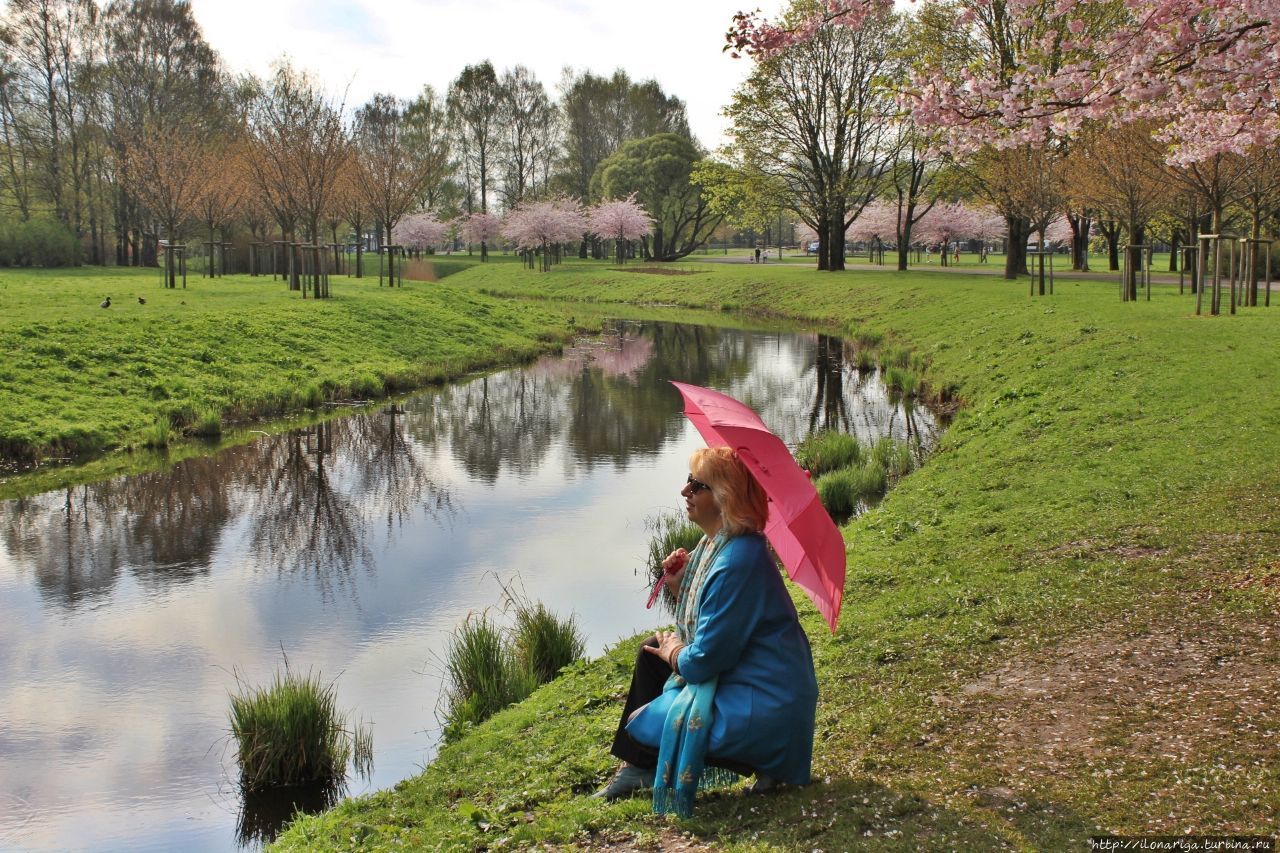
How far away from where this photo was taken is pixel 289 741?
7105 millimetres

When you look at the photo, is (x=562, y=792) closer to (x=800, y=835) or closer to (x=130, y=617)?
(x=800, y=835)

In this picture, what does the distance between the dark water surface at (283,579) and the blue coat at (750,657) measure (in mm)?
3372

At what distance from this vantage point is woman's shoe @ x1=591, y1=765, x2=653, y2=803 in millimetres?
5043

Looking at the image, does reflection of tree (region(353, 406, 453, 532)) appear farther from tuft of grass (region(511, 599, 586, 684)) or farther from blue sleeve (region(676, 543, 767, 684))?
blue sleeve (region(676, 543, 767, 684))

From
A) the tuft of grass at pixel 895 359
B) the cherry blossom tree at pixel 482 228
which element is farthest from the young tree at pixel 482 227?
the tuft of grass at pixel 895 359

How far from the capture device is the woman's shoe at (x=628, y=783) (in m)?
5.04

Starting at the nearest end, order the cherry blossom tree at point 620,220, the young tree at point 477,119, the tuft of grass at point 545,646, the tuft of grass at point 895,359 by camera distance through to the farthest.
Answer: the tuft of grass at point 545,646 < the tuft of grass at point 895,359 < the cherry blossom tree at point 620,220 < the young tree at point 477,119

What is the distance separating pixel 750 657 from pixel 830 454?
36.0ft

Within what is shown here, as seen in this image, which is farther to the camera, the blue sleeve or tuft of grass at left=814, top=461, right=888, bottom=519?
tuft of grass at left=814, top=461, right=888, bottom=519

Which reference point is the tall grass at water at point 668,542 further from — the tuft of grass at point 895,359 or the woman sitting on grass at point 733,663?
the tuft of grass at point 895,359

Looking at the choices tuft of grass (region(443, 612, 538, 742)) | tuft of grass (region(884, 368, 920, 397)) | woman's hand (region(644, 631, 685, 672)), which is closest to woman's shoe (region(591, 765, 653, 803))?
woman's hand (region(644, 631, 685, 672))

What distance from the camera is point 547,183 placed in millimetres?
86375

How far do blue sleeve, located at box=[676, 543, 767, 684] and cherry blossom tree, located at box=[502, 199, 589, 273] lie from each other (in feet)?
221

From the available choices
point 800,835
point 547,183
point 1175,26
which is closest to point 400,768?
point 800,835
